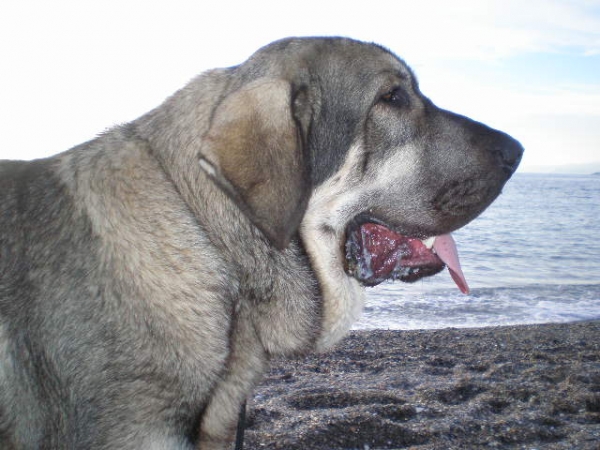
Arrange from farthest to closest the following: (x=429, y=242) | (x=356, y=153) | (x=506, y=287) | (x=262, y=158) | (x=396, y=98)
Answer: (x=506, y=287) → (x=429, y=242) → (x=396, y=98) → (x=356, y=153) → (x=262, y=158)

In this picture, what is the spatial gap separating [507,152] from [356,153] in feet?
2.60

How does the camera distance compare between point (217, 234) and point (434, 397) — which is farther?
point (434, 397)

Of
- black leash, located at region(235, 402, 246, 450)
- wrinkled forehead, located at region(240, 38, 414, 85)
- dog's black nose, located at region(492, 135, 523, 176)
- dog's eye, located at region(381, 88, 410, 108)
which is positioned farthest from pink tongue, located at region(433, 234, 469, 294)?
black leash, located at region(235, 402, 246, 450)

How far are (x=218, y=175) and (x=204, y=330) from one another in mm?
604

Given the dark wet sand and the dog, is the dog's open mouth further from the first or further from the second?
the dark wet sand

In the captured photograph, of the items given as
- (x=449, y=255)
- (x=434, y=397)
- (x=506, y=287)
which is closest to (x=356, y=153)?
(x=449, y=255)

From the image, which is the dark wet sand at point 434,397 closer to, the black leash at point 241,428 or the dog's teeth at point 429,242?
the black leash at point 241,428

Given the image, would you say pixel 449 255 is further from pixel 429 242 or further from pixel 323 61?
pixel 323 61

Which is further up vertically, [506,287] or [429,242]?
[429,242]

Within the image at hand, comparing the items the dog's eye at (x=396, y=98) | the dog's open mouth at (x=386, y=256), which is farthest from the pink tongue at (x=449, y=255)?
the dog's eye at (x=396, y=98)

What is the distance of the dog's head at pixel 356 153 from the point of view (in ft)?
8.50

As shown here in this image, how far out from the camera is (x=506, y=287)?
37.3ft

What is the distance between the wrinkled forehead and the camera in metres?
2.82

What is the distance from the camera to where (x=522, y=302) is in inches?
403
